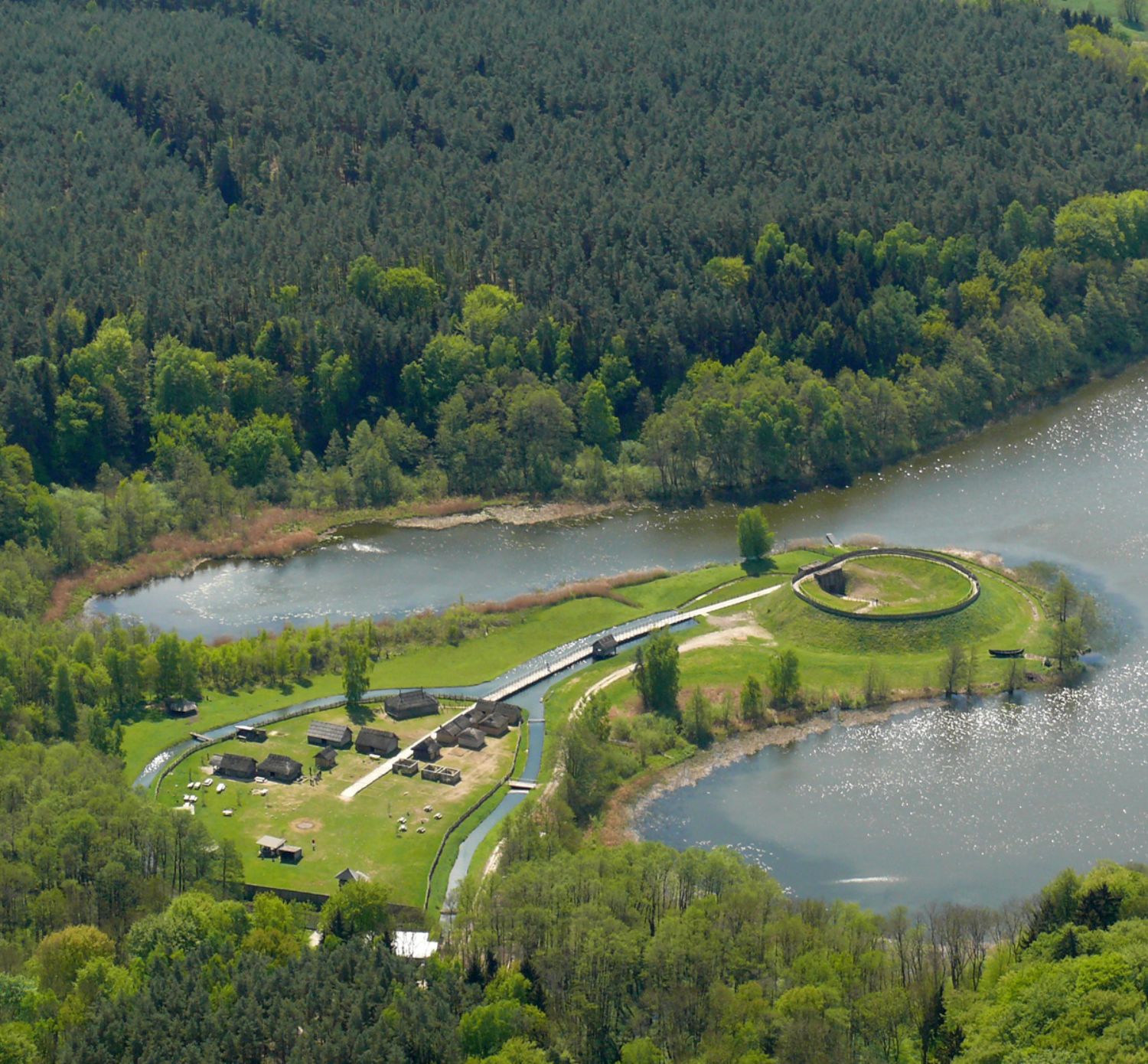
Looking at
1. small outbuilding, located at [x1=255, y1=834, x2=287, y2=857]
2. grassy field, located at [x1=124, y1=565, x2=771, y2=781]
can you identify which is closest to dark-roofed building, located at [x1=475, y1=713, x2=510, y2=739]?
grassy field, located at [x1=124, y1=565, x2=771, y2=781]

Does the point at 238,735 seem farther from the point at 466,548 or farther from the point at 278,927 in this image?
the point at 466,548

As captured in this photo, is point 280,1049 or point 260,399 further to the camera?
point 260,399

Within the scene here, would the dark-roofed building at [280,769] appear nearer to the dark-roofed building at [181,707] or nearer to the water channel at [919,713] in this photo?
the dark-roofed building at [181,707]

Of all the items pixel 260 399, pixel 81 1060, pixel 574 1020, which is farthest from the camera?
pixel 260 399

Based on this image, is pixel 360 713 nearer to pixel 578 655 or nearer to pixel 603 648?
pixel 578 655

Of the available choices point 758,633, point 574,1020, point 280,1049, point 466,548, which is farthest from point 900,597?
point 280,1049

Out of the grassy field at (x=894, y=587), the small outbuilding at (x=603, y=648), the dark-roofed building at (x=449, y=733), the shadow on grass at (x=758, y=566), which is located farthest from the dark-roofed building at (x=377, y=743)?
the shadow on grass at (x=758, y=566)

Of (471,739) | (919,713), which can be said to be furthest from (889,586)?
(471,739)
